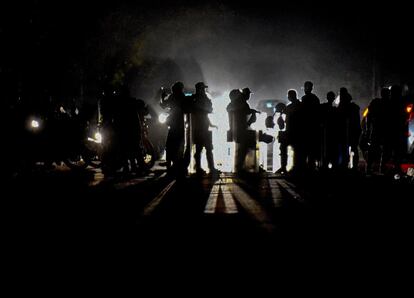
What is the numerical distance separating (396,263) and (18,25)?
28.5m

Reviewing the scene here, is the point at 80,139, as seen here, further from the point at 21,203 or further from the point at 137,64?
the point at 137,64

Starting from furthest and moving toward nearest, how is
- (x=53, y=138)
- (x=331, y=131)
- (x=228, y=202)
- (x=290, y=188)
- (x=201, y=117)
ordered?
1. (x=53, y=138)
2. (x=331, y=131)
3. (x=201, y=117)
4. (x=290, y=188)
5. (x=228, y=202)

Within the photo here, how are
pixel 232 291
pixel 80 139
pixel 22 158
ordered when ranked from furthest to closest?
pixel 80 139 → pixel 22 158 → pixel 232 291

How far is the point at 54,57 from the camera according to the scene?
35.7 metres

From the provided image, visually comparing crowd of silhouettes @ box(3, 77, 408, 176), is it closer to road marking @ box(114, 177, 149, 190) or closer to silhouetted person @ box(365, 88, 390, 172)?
silhouetted person @ box(365, 88, 390, 172)

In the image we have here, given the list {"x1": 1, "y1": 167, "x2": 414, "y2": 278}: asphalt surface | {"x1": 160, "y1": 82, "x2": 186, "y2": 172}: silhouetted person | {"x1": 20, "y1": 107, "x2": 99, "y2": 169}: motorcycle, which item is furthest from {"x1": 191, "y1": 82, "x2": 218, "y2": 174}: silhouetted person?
{"x1": 20, "y1": 107, "x2": 99, "y2": 169}: motorcycle

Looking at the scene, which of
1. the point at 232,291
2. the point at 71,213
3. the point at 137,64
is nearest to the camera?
the point at 232,291

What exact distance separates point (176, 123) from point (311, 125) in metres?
3.43

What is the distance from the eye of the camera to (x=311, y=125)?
44.8ft

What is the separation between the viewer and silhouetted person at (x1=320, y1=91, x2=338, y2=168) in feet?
45.6

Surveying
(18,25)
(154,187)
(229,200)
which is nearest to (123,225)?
(229,200)

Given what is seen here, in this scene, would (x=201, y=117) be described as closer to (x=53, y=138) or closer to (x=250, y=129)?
(x=250, y=129)

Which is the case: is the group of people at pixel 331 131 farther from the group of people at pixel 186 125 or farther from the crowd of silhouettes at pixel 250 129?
the group of people at pixel 186 125

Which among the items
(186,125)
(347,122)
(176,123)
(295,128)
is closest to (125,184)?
(176,123)
